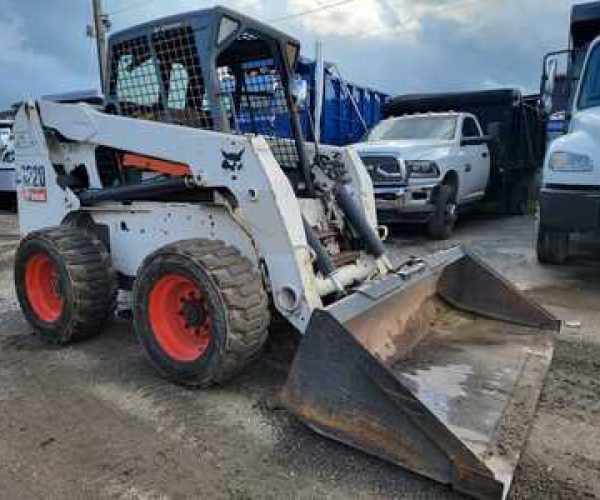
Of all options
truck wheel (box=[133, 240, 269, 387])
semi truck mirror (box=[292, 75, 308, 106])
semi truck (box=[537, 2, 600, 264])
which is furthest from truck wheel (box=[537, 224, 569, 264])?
truck wheel (box=[133, 240, 269, 387])

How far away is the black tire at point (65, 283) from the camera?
4.43 metres

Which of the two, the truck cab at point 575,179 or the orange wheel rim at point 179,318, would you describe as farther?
the truck cab at point 575,179

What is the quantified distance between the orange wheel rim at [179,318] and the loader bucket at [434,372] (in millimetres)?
939

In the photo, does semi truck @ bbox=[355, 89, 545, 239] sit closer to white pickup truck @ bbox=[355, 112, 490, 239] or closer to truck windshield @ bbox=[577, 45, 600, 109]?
white pickup truck @ bbox=[355, 112, 490, 239]

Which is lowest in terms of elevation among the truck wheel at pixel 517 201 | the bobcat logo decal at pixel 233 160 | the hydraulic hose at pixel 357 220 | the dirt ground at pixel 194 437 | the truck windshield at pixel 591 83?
the dirt ground at pixel 194 437

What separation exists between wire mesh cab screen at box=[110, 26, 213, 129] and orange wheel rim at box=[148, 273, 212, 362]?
3.62ft

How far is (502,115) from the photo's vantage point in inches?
484

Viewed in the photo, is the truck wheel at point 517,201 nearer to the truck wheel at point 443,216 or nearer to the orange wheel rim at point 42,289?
the truck wheel at point 443,216

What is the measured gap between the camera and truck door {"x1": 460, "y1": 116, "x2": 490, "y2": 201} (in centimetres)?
1021

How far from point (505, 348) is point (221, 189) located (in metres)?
1.98

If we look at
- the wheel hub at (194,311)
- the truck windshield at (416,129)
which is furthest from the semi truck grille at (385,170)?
the wheel hub at (194,311)

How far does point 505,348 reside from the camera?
156 inches

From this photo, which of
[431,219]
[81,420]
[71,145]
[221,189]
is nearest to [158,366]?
[81,420]

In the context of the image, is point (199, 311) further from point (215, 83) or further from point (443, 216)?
point (443, 216)
